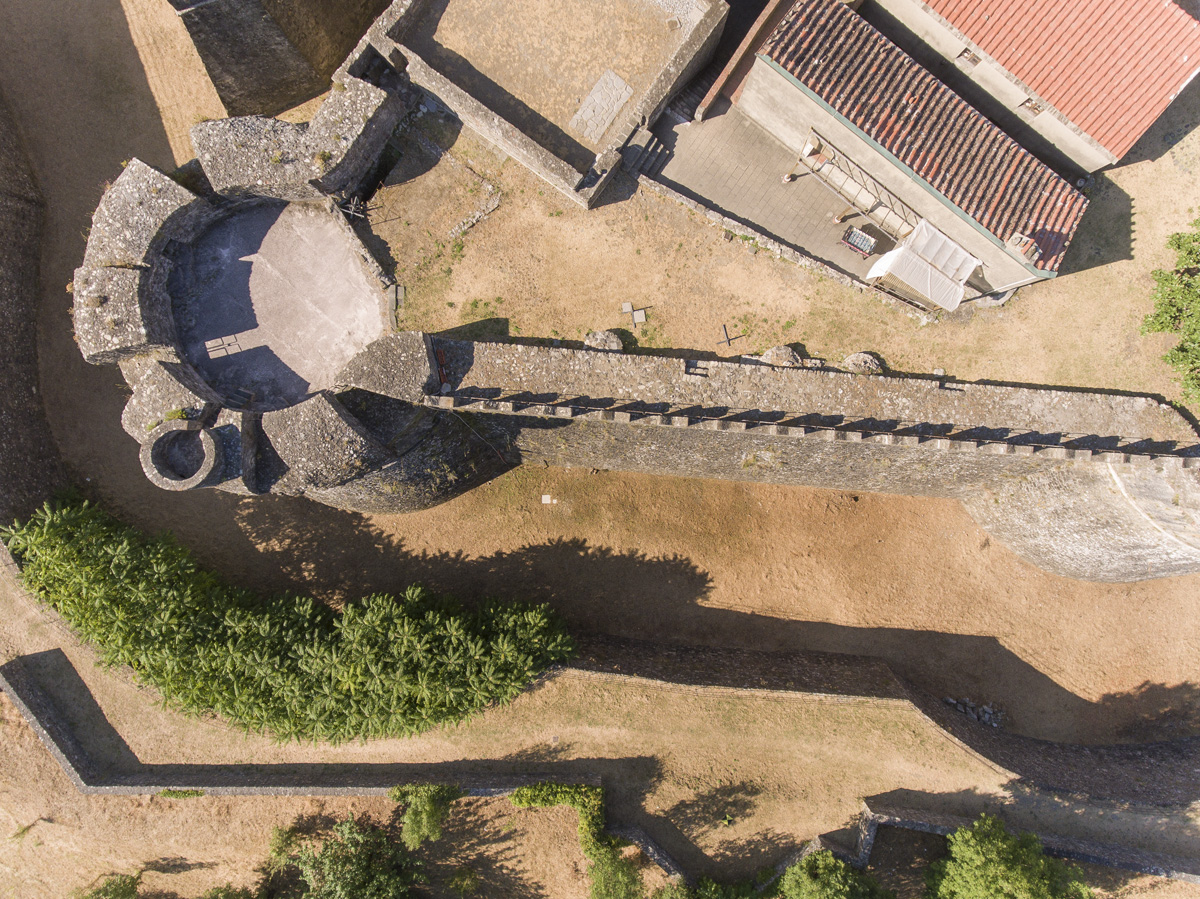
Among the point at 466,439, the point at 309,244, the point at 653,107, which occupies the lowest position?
the point at 466,439

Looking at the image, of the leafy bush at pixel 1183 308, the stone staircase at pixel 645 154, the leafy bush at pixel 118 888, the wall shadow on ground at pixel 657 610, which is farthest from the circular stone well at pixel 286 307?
the leafy bush at pixel 1183 308

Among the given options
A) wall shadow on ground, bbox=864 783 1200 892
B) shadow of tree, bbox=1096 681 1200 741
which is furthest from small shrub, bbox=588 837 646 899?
shadow of tree, bbox=1096 681 1200 741

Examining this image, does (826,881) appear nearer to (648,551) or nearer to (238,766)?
(648,551)

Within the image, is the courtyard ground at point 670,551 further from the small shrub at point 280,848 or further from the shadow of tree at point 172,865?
the small shrub at point 280,848

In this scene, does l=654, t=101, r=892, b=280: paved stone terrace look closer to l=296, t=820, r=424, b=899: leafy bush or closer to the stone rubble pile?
the stone rubble pile

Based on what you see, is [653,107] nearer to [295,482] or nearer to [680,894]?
[295,482]

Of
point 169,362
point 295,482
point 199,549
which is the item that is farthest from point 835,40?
point 199,549

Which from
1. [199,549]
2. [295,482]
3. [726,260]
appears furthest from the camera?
[199,549]
